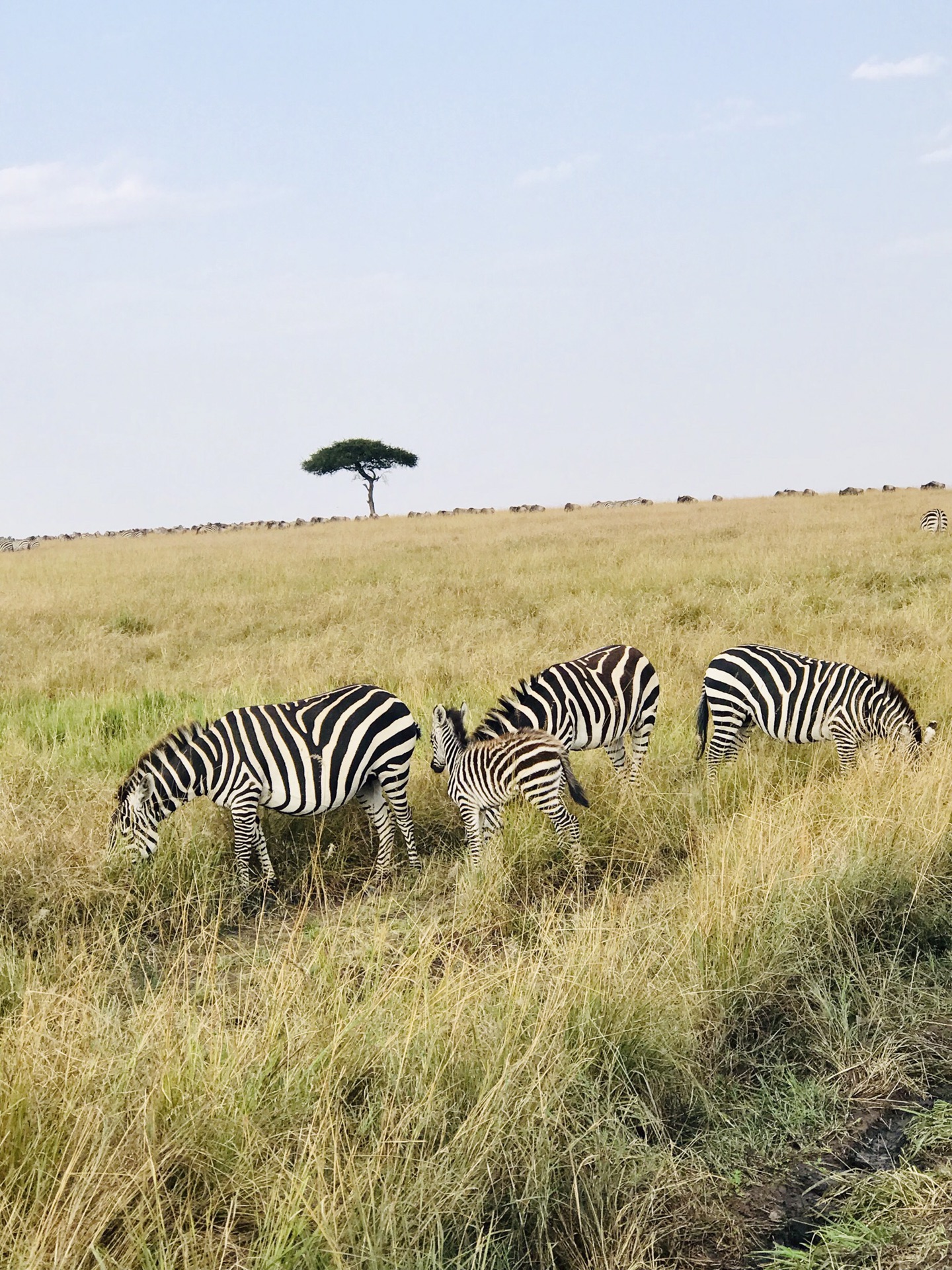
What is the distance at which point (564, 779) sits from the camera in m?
6.66

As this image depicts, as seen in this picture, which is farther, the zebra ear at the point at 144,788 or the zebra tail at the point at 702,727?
the zebra tail at the point at 702,727

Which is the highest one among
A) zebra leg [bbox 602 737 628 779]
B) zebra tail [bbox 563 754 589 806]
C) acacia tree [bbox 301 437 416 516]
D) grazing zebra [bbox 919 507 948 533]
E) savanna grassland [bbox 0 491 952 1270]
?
acacia tree [bbox 301 437 416 516]

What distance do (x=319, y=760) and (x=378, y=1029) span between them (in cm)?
277

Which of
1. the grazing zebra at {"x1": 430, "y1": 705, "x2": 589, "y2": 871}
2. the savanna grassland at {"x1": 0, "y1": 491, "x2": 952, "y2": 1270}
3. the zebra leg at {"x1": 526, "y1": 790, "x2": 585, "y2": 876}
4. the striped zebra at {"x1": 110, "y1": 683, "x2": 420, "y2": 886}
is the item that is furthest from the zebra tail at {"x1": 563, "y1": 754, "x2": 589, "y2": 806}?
the striped zebra at {"x1": 110, "y1": 683, "x2": 420, "y2": 886}

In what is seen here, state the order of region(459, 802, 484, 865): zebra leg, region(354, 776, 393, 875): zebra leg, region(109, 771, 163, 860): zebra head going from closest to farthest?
region(109, 771, 163, 860): zebra head < region(459, 802, 484, 865): zebra leg < region(354, 776, 393, 875): zebra leg

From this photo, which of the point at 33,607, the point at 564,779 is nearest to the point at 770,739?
the point at 564,779

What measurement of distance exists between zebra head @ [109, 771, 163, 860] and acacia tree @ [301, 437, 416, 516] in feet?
202

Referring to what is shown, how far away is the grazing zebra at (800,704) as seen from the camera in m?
7.50

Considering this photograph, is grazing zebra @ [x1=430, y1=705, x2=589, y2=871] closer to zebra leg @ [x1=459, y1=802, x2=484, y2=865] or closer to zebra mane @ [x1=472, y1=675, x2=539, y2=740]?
zebra leg @ [x1=459, y1=802, x2=484, y2=865]

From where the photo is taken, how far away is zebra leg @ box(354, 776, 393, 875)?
6.68 m

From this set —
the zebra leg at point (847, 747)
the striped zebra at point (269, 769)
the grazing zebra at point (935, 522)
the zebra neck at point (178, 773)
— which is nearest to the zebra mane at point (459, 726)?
the striped zebra at point (269, 769)

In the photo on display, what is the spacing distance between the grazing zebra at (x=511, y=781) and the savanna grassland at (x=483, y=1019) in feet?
0.70

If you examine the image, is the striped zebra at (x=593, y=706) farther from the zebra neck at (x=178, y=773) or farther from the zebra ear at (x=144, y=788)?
the zebra ear at (x=144, y=788)

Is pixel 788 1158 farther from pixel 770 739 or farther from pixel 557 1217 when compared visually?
pixel 770 739
